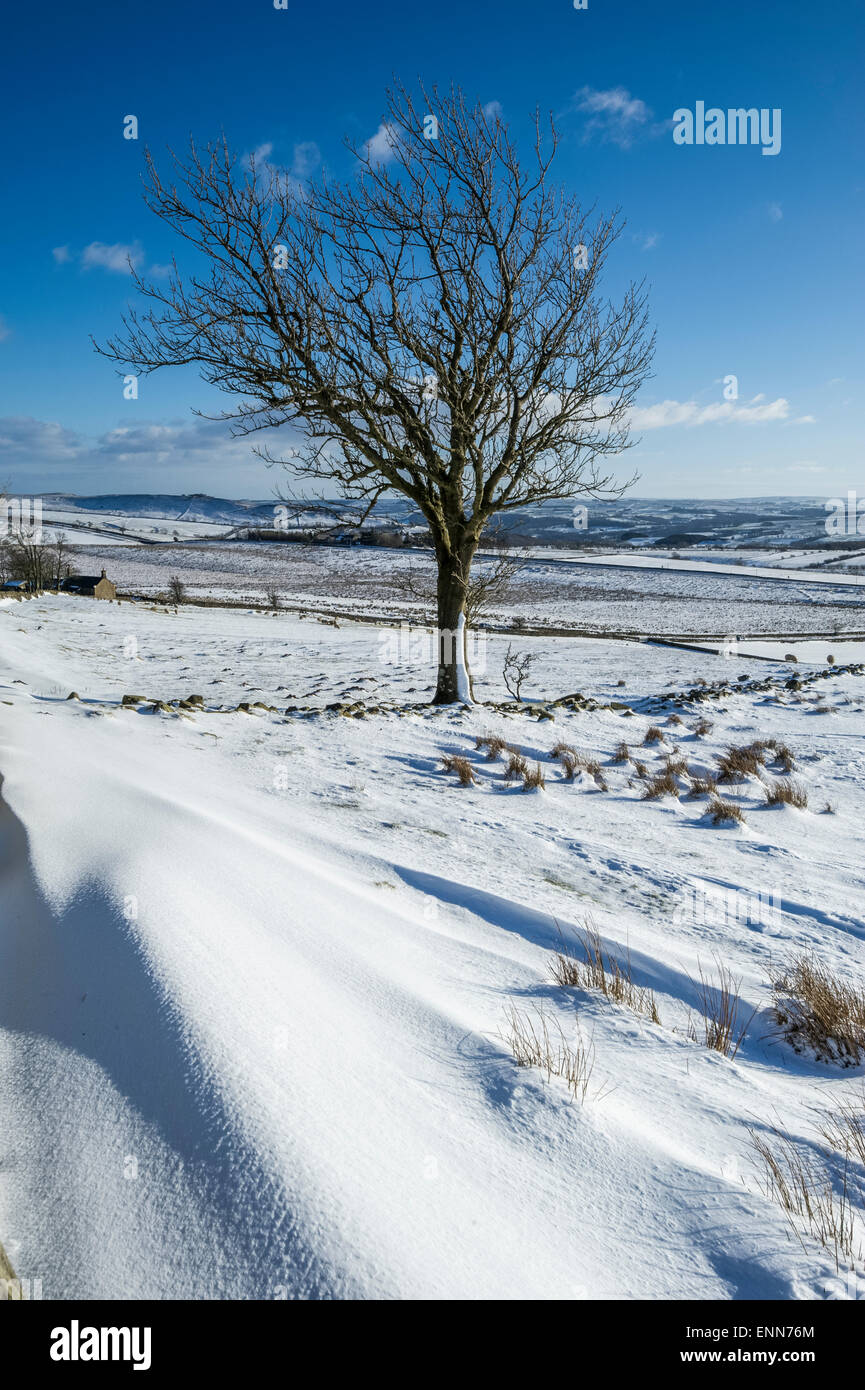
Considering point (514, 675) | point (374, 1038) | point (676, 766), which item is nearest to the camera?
point (374, 1038)

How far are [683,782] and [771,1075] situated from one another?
5.16 m

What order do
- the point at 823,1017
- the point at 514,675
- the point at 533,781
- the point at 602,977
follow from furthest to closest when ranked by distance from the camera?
the point at 514,675, the point at 533,781, the point at 602,977, the point at 823,1017

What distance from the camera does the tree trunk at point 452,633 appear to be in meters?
10.5

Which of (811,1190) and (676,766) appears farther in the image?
(676,766)

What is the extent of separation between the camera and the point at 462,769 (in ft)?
21.9

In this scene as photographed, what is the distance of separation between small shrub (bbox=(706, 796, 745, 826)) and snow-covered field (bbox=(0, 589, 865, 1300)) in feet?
0.34

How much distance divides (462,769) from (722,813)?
2.33 metres

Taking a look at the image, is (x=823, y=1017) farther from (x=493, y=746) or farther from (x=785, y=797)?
(x=493, y=746)

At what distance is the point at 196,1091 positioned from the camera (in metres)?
1.87

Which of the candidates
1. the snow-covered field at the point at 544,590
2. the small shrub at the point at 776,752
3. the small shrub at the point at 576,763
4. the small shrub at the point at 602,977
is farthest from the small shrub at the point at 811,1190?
the snow-covered field at the point at 544,590

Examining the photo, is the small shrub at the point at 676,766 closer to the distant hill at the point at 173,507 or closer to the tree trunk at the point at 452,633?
the tree trunk at the point at 452,633

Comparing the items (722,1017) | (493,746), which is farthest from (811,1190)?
(493,746)

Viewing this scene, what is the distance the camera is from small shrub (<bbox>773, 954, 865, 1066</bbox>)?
2645mm
